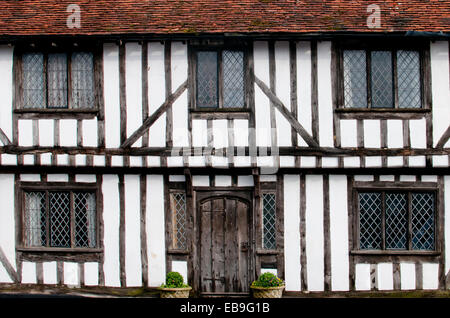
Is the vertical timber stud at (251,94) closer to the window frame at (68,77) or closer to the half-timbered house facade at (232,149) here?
the half-timbered house facade at (232,149)

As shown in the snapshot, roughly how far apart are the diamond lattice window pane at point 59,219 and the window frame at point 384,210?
17.8ft

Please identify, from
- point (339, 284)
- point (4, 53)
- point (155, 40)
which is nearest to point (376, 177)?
point (339, 284)

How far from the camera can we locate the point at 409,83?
10.9 metres

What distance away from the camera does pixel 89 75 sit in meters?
11.2

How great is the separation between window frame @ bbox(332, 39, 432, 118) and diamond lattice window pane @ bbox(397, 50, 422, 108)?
2.9 inches

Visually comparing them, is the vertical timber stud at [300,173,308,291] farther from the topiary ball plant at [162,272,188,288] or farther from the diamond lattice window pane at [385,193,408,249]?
the topiary ball plant at [162,272,188,288]

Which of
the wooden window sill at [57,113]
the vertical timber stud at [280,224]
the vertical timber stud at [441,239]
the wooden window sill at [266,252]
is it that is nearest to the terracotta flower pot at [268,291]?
the vertical timber stud at [280,224]

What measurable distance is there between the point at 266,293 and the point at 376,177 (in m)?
2.95

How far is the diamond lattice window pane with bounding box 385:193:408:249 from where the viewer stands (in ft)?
35.9

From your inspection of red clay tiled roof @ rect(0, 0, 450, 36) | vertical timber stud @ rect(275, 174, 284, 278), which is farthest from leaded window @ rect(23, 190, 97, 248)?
vertical timber stud @ rect(275, 174, 284, 278)

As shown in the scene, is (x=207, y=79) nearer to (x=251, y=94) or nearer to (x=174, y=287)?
(x=251, y=94)

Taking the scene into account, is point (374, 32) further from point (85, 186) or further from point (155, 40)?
point (85, 186)

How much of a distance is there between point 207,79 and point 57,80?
290 centimetres

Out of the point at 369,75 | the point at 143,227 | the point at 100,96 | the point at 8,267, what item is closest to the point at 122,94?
the point at 100,96
